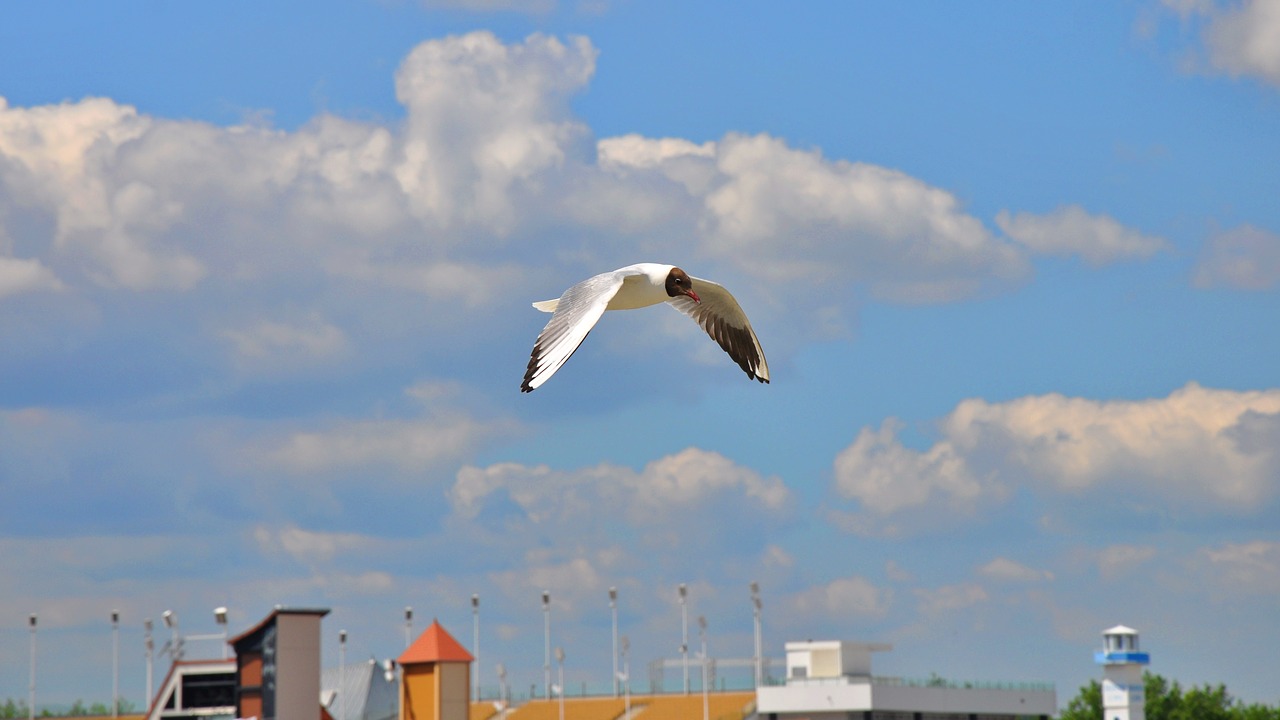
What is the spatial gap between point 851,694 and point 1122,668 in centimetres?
1520

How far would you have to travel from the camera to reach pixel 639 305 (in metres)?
25.0

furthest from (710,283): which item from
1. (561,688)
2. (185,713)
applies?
(561,688)

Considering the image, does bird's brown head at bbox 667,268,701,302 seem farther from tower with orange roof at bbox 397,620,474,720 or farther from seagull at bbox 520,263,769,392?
tower with orange roof at bbox 397,620,474,720

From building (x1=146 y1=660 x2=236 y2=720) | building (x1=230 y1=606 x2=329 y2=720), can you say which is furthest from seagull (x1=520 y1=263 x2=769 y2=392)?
building (x1=146 y1=660 x2=236 y2=720)

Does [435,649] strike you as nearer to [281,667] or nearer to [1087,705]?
[281,667]

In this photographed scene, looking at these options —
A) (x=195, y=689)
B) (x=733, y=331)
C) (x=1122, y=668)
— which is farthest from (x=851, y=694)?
(x=733, y=331)

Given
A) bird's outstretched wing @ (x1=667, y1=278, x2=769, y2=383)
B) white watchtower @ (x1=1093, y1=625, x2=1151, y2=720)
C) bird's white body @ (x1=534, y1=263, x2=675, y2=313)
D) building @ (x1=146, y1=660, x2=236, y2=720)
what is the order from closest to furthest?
bird's white body @ (x1=534, y1=263, x2=675, y2=313) < bird's outstretched wing @ (x1=667, y1=278, x2=769, y2=383) < building @ (x1=146, y1=660, x2=236, y2=720) < white watchtower @ (x1=1093, y1=625, x2=1151, y2=720)

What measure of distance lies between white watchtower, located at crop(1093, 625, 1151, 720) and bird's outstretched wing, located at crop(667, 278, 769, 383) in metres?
66.9

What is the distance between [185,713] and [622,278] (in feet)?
180

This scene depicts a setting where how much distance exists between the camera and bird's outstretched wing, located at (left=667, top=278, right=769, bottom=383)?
28344 mm

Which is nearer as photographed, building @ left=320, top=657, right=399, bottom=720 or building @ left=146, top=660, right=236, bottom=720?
building @ left=146, top=660, right=236, bottom=720

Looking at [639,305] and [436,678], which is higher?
[639,305]

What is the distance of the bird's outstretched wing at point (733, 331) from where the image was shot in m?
28.3

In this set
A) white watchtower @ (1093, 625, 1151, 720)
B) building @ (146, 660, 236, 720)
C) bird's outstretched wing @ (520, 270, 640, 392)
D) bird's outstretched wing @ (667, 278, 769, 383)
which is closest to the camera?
bird's outstretched wing @ (520, 270, 640, 392)
